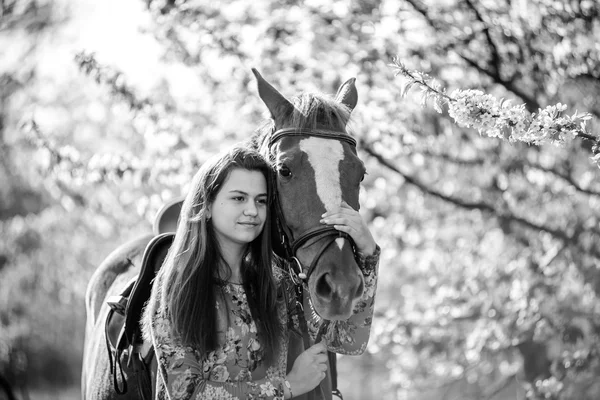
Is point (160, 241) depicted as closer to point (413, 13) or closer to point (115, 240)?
point (413, 13)

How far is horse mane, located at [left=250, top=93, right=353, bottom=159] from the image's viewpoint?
2727 mm

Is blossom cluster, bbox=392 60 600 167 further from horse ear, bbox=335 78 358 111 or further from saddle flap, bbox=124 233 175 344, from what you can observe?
saddle flap, bbox=124 233 175 344

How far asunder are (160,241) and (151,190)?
3.62m

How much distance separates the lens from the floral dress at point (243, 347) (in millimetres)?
2125

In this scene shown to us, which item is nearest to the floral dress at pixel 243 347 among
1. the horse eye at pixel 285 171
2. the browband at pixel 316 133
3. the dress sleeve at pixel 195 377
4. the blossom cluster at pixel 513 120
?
the dress sleeve at pixel 195 377

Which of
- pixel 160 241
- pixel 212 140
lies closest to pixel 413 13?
pixel 212 140

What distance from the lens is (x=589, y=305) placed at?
493 cm

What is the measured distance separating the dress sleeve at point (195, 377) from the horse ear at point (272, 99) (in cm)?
114

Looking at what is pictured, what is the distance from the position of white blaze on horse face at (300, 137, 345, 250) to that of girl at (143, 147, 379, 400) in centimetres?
6

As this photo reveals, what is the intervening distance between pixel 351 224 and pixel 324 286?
0.87ft

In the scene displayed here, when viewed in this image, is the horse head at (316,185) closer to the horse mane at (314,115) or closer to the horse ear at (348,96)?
the horse mane at (314,115)

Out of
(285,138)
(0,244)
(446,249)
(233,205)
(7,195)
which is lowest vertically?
(233,205)

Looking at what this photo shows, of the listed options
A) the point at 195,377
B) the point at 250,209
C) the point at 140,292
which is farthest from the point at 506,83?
the point at 195,377

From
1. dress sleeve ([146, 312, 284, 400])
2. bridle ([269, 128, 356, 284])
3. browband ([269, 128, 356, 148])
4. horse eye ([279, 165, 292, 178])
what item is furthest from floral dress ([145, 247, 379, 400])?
browband ([269, 128, 356, 148])
